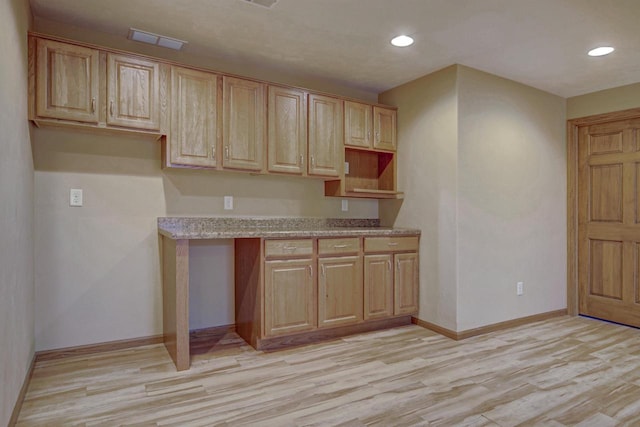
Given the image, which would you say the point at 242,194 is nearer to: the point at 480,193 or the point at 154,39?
the point at 154,39

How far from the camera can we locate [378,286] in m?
3.48

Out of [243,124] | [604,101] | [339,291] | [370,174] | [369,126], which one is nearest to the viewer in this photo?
[243,124]

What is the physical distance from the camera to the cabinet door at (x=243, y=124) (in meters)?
3.10

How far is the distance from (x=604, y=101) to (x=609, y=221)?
1225mm

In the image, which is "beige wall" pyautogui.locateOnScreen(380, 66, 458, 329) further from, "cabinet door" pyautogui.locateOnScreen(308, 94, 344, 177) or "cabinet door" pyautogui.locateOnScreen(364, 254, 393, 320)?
"cabinet door" pyautogui.locateOnScreen(308, 94, 344, 177)

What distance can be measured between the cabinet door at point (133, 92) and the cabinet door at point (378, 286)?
2.09 m

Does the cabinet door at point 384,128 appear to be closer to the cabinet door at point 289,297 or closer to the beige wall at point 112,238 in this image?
the beige wall at point 112,238

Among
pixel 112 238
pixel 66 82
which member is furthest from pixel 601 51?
pixel 112 238

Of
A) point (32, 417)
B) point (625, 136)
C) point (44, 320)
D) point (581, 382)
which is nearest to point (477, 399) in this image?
point (581, 382)

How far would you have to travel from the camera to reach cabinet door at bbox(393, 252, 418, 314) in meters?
3.58

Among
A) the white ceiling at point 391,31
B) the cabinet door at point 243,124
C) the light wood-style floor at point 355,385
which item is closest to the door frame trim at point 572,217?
the white ceiling at point 391,31

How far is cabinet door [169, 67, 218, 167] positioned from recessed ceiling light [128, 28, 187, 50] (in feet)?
0.79

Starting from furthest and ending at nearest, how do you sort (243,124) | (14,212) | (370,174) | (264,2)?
(370,174), (243,124), (264,2), (14,212)

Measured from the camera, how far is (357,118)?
373 centimetres
